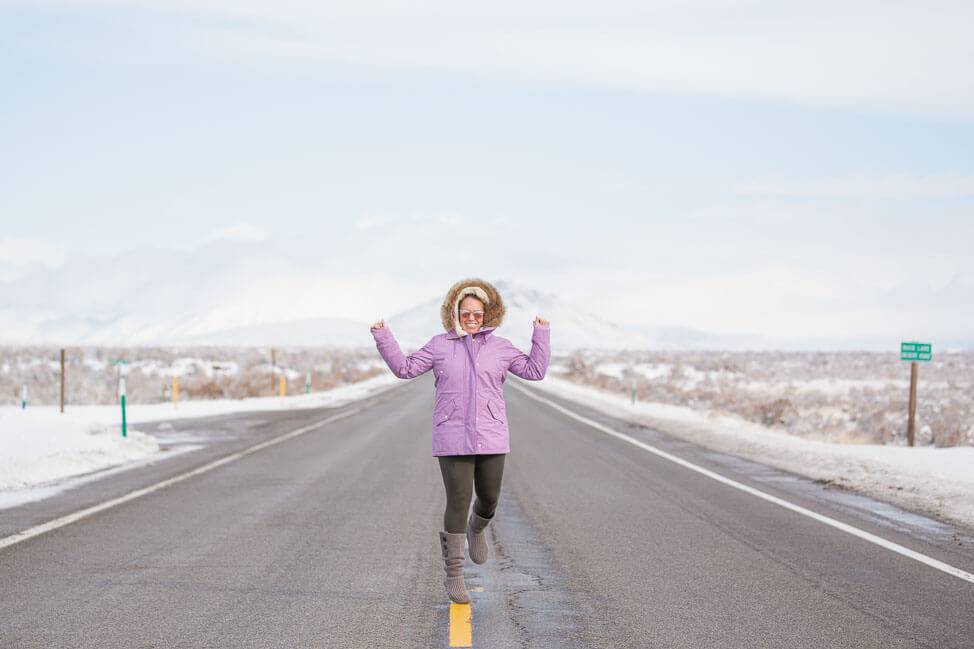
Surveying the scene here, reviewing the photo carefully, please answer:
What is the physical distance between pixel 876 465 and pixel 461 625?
33.4 feet

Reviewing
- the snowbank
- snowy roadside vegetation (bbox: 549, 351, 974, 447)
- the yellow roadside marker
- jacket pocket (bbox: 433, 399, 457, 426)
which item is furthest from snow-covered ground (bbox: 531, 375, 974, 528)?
the snowbank

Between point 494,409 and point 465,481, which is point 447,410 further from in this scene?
point 465,481

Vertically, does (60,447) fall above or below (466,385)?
below

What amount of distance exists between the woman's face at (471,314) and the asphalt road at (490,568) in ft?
5.48

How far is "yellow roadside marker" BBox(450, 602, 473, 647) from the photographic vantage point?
223 inches

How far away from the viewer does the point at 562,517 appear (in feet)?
33.3

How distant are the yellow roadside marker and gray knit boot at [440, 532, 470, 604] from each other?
0.06 meters

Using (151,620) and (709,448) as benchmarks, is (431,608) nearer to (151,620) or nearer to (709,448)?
(151,620)

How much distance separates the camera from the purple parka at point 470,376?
6234 millimetres

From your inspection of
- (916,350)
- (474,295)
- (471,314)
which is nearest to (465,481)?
(471,314)

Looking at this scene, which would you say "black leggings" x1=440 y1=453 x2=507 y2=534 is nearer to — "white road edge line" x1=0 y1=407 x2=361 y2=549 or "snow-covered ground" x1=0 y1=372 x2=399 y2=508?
"white road edge line" x1=0 y1=407 x2=361 y2=549

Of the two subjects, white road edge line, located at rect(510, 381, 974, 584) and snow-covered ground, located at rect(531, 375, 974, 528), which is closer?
white road edge line, located at rect(510, 381, 974, 584)

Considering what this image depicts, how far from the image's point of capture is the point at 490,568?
7730mm

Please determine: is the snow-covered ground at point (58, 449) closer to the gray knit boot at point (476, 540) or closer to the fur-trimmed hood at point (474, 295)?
the gray knit boot at point (476, 540)
